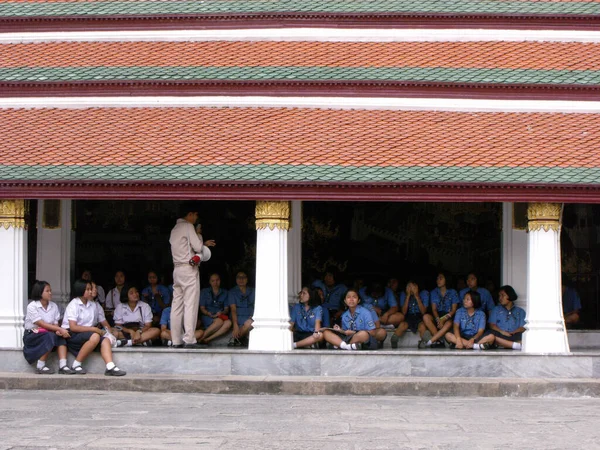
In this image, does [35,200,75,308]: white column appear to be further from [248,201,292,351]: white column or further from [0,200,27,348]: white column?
[248,201,292,351]: white column

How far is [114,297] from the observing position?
1975 cm

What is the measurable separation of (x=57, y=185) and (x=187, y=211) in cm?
312

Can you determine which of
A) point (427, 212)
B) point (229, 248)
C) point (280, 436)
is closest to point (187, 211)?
point (229, 248)

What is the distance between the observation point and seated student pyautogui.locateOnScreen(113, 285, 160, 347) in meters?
18.8

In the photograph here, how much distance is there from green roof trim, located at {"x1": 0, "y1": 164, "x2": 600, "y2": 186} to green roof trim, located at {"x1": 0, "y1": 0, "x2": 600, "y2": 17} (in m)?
5.02

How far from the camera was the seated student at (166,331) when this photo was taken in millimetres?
18719

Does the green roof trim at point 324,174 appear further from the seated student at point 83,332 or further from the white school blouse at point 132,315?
the white school blouse at point 132,315

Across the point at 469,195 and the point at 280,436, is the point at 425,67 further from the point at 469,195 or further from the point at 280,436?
the point at 280,436

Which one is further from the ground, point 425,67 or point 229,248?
point 425,67

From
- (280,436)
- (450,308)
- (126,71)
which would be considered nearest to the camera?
(280,436)

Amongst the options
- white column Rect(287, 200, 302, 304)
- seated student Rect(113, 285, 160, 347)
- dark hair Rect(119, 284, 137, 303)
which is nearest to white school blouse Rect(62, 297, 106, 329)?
seated student Rect(113, 285, 160, 347)

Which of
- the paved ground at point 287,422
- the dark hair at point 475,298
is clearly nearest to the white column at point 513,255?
the dark hair at point 475,298

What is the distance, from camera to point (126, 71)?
20547mm

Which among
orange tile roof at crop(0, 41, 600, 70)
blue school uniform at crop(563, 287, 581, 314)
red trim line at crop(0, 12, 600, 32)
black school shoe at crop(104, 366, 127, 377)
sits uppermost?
red trim line at crop(0, 12, 600, 32)
